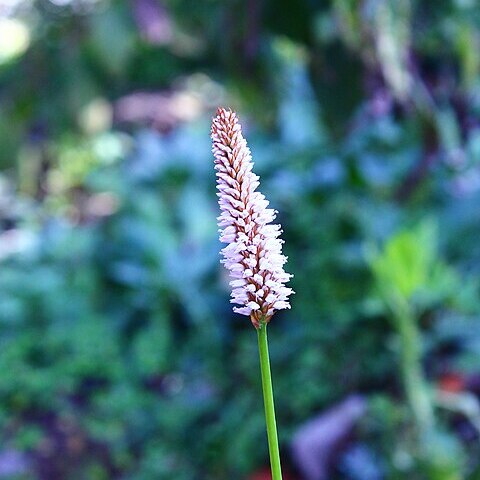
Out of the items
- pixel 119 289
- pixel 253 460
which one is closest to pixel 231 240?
pixel 253 460

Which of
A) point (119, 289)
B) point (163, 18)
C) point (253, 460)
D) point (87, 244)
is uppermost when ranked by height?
point (87, 244)

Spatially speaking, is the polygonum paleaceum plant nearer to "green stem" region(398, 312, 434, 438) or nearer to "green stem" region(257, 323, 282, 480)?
"green stem" region(257, 323, 282, 480)

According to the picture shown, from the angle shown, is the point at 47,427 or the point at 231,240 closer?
the point at 231,240

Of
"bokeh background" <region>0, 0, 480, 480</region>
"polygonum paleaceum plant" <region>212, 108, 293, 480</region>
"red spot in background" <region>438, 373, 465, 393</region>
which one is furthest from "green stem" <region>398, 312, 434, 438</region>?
"polygonum paleaceum plant" <region>212, 108, 293, 480</region>

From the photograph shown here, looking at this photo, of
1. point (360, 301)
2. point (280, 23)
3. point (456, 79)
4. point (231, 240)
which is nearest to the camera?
point (231, 240)

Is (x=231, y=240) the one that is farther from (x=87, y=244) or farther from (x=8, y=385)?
(x=87, y=244)

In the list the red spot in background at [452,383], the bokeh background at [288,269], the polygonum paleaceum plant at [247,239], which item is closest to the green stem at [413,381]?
the bokeh background at [288,269]

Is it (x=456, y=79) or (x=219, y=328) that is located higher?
(x=456, y=79)

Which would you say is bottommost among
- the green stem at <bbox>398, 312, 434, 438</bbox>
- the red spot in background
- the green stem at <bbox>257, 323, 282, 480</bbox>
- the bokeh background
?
the green stem at <bbox>257, 323, 282, 480</bbox>
